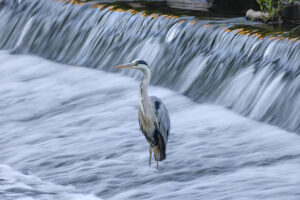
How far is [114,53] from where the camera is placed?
1048 cm

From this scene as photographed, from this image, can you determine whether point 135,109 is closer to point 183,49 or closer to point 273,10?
point 183,49

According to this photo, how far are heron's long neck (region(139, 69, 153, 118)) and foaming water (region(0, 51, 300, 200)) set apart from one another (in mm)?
499

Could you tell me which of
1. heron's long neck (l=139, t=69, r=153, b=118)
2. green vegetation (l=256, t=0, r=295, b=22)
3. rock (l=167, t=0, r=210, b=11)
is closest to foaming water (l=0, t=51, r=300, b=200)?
heron's long neck (l=139, t=69, r=153, b=118)

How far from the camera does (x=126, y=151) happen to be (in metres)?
7.11

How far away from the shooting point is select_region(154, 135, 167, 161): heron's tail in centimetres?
660

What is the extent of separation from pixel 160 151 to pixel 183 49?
3055 mm

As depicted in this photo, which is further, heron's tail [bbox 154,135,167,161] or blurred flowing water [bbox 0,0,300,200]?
heron's tail [bbox 154,135,167,161]

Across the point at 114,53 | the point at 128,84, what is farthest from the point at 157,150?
the point at 114,53

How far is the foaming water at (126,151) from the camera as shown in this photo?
609cm

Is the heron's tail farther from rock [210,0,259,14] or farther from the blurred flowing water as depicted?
rock [210,0,259,14]

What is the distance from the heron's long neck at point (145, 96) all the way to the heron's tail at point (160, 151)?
0.81ft

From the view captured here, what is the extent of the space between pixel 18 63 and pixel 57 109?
2.92 metres

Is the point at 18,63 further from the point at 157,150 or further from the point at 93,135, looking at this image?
the point at 157,150

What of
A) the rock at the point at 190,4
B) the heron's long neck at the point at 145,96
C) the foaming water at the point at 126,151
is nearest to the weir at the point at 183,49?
the foaming water at the point at 126,151
